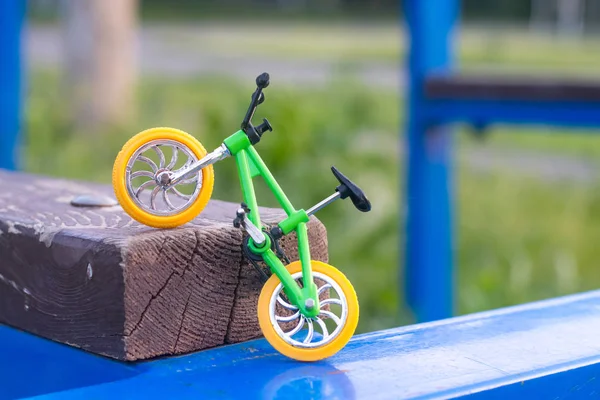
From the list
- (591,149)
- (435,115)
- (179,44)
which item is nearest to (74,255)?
(435,115)

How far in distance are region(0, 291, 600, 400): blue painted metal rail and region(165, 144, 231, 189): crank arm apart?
0.49 feet

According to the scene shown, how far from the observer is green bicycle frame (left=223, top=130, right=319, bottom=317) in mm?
777

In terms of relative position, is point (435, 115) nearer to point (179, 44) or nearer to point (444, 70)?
point (444, 70)

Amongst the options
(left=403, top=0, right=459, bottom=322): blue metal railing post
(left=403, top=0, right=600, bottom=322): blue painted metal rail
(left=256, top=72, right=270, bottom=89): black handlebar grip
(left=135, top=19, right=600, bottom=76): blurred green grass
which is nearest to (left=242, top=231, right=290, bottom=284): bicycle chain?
(left=256, top=72, right=270, bottom=89): black handlebar grip

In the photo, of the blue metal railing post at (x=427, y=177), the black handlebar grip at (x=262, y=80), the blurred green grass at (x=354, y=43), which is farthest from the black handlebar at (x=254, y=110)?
the blurred green grass at (x=354, y=43)

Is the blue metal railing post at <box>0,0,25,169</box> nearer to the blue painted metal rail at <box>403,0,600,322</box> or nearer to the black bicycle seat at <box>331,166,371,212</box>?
the blue painted metal rail at <box>403,0,600,322</box>

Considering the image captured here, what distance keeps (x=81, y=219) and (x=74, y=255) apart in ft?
0.32

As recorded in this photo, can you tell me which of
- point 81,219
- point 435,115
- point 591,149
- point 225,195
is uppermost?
point 81,219

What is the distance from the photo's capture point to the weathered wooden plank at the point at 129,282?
2.53 ft

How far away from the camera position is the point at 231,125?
4.14 meters

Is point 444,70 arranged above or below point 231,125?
above

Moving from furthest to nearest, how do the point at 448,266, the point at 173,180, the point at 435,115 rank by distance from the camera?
the point at 448,266 < the point at 435,115 < the point at 173,180

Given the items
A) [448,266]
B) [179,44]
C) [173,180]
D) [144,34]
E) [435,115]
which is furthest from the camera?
[144,34]

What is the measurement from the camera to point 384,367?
719 mm
